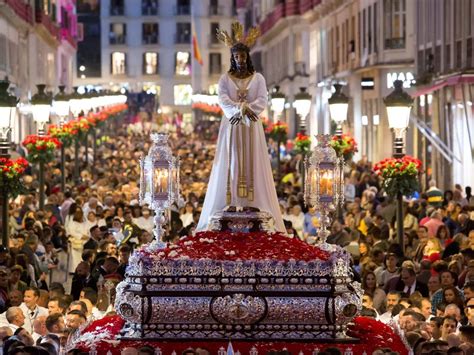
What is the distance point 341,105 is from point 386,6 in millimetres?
24212

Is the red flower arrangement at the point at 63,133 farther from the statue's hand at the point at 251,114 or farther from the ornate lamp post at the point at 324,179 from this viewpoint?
the ornate lamp post at the point at 324,179

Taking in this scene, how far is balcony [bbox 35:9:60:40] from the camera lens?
74.3 m

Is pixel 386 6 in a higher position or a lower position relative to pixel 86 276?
higher

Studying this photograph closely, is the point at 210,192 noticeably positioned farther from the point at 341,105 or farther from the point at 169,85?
the point at 169,85

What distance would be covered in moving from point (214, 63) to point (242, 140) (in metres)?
124

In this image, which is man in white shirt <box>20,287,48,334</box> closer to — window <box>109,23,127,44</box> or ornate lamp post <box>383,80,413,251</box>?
ornate lamp post <box>383,80,413,251</box>

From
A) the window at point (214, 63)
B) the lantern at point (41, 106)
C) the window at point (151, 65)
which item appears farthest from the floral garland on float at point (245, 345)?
the window at point (151, 65)

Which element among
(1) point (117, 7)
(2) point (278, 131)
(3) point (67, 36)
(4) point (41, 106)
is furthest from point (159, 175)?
(1) point (117, 7)

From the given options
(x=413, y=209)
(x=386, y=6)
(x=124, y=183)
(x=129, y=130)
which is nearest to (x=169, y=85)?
(x=129, y=130)

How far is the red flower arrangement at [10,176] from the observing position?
2631 centimetres

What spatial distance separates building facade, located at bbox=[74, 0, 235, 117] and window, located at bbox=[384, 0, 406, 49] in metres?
88.5

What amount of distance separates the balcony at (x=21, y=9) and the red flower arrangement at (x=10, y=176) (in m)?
28.5

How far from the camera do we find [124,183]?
44312mm

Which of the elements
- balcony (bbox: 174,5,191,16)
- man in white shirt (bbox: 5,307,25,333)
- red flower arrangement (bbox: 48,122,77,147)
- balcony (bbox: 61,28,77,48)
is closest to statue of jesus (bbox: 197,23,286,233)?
man in white shirt (bbox: 5,307,25,333)
